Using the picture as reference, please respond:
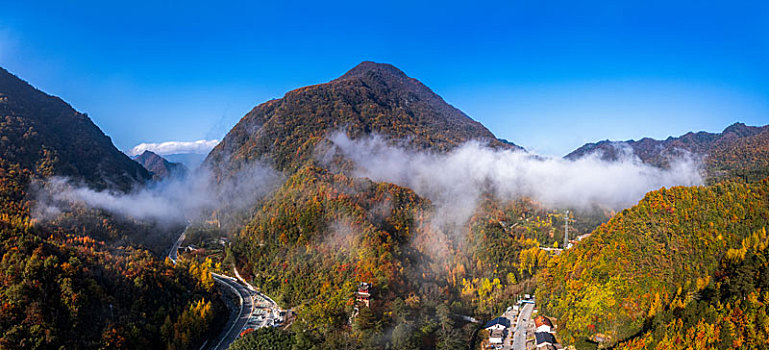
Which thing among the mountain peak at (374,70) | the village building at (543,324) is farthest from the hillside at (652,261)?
the mountain peak at (374,70)

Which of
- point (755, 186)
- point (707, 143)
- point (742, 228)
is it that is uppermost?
point (707, 143)

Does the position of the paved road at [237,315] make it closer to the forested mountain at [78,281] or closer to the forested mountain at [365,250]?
the forested mountain at [78,281]

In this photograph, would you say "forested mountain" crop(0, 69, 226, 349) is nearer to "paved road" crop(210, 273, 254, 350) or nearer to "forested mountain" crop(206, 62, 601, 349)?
"paved road" crop(210, 273, 254, 350)

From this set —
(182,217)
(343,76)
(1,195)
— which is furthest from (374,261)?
(343,76)

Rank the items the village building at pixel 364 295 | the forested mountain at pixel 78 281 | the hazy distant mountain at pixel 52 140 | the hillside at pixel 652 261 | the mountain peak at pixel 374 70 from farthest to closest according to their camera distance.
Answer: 1. the mountain peak at pixel 374 70
2. the hazy distant mountain at pixel 52 140
3. the village building at pixel 364 295
4. the hillside at pixel 652 261
5. the forested mountain at pixel 78 281

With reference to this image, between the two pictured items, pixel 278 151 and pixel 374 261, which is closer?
pixel 374 261

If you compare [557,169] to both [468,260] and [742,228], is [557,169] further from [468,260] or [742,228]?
[742,228]

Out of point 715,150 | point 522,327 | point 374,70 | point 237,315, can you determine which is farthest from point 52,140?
point 715,150
